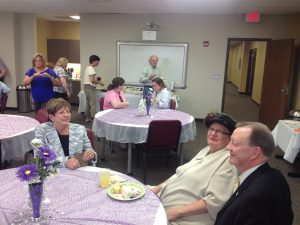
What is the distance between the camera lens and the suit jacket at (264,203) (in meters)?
1.19

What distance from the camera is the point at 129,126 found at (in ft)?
11.3

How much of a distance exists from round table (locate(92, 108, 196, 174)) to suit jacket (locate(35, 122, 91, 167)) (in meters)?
1.16

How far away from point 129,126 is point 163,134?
1.38 feet

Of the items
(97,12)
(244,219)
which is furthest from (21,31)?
(244,219)

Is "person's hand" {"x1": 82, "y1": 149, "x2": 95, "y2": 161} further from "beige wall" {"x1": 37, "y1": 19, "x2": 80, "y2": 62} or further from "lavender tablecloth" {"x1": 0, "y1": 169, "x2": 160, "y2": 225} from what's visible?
"beige wall" {"x1": 37, "y1": 19, "x2": 80, "y2": 62}

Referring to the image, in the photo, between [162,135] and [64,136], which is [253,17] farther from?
[64,136]

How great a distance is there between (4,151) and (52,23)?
26.4 feet

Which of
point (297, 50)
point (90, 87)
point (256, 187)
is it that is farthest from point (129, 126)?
point (297, 50)

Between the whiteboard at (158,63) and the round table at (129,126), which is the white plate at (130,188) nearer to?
the round table at (129,126)

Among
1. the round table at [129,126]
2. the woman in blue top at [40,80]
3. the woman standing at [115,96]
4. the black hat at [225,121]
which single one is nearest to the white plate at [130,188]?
the black hat at [225,121]

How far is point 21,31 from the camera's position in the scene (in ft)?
24.6

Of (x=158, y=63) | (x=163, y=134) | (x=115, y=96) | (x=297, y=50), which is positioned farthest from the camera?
(x=158, y=63)

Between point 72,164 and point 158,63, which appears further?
point 158,63

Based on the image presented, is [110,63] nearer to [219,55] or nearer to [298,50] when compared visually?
[219,55]
